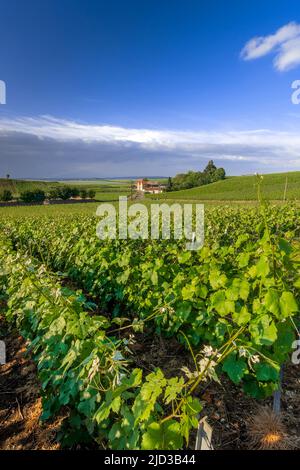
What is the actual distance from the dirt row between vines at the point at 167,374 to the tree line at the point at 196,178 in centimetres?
10042

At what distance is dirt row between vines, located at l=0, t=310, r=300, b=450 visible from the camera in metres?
2.52

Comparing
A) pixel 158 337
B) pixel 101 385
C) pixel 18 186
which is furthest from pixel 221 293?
pixel 18 186

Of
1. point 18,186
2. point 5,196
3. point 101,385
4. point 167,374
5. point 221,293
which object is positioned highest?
point 18,186

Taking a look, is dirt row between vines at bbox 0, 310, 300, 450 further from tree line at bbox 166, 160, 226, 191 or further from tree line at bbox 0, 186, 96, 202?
tree line at bbox 166, 160, 226, 191

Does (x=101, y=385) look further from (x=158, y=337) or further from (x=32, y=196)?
(x=32, y=196)

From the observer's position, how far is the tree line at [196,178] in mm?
103875

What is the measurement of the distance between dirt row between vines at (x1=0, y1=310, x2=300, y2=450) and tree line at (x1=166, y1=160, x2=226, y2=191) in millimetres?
100415

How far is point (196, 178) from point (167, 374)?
108346mm

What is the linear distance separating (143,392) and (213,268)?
5.20ft

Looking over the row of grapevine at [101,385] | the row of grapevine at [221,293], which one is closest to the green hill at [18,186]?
the row of grapevine at [221,293]

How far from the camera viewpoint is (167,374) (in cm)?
342

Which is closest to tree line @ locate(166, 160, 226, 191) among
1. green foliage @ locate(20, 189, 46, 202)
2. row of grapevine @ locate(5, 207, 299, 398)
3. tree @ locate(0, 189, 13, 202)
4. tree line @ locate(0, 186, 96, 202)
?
tree line @ locate(0, 186, 96, 202)

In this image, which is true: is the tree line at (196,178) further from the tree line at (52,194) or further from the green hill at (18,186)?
the green hill at (18,186)

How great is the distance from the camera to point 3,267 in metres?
3.94
